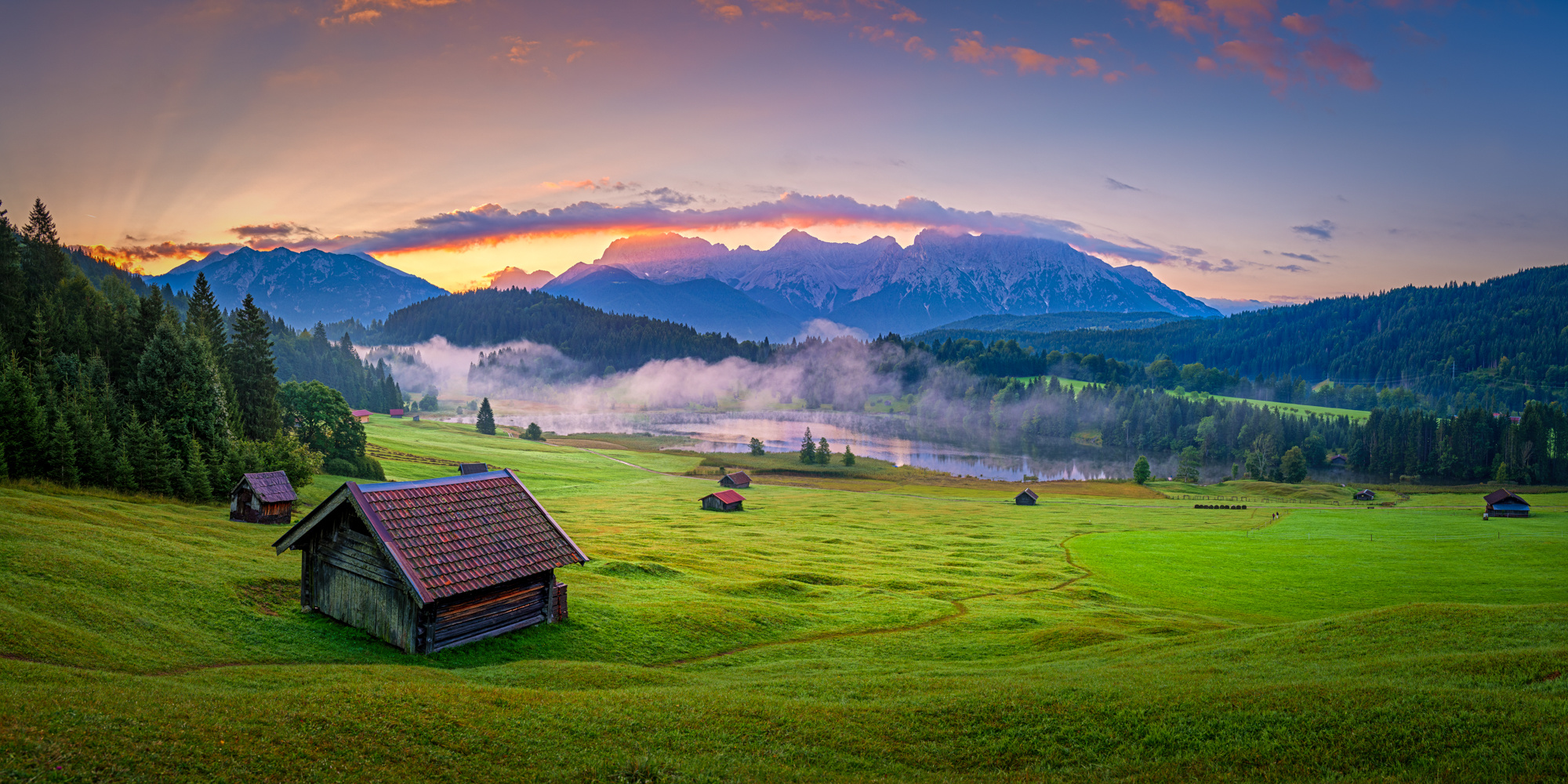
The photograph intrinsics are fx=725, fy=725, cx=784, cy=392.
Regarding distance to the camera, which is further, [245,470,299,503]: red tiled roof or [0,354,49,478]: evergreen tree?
[245,470,299,503]: red tiled roof

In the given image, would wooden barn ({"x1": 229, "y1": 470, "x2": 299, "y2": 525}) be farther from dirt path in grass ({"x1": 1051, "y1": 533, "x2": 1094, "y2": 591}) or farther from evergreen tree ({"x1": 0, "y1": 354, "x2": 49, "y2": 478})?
dirt path in grass ({"x1": 1051, "y1": 533, "x2": 1094, "y2": 591})

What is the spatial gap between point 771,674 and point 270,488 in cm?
4712

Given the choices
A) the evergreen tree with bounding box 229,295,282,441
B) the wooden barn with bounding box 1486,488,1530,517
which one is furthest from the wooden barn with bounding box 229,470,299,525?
the wooden barn with bounding box 1486,488,1530,517

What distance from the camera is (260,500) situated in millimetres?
53094

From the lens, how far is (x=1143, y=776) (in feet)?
50.2

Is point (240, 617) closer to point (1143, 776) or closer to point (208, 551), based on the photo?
point (208, 551)

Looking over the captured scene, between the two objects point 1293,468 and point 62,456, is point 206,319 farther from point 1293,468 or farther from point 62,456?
point 1293,468

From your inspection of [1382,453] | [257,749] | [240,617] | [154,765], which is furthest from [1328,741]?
[1382,453]

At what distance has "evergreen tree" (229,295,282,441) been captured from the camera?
8475cm

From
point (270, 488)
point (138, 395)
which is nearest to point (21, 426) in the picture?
point (138, 395)

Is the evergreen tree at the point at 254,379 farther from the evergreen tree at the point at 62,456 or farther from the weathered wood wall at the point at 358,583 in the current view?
the weathered wood wall at the point at 358,583

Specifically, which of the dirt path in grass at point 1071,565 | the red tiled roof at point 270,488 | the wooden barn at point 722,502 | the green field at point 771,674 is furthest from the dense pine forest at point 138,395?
the dirt path in grass at point 1071,565

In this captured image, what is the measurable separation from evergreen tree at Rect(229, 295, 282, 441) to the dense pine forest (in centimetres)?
16

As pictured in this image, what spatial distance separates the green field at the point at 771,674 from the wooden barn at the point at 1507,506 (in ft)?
148
